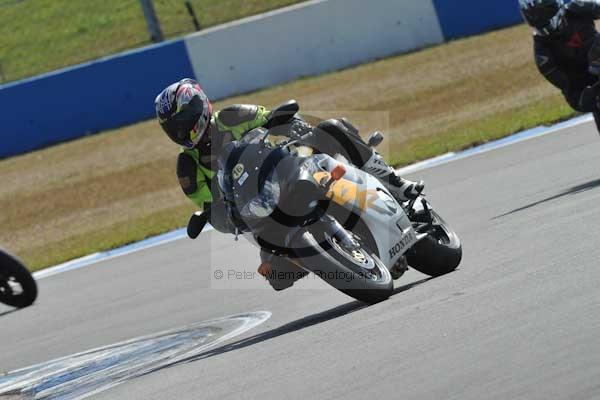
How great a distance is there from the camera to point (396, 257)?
283 inches

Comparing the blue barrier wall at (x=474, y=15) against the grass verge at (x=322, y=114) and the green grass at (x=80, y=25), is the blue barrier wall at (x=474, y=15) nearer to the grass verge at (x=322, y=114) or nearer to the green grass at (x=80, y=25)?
the grass verge at (x=322, y=114)

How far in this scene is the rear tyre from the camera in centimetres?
755

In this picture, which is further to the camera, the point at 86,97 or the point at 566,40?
the point at 86,97

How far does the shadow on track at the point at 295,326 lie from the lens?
275 inches

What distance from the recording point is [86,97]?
22.1m

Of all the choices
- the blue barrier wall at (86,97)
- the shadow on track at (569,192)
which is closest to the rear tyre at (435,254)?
the shadow on track at (569,192)

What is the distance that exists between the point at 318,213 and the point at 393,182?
1093 mm

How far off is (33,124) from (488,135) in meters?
10.0

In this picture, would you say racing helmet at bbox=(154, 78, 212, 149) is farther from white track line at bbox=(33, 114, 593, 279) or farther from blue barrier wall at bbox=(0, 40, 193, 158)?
blue barrier wall at bbox=(0, 40, 193, 158)

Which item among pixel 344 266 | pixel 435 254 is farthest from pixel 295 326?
pixel 435 254

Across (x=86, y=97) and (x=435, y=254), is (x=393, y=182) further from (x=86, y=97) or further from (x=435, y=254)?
(x=86, y=97)

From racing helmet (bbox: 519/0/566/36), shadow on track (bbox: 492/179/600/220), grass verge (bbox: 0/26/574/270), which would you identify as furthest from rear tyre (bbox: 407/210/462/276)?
grass verge (bbox: 0/26/574/270)

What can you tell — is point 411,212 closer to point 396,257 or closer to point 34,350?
point 396,257

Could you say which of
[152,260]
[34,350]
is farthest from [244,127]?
[152,260]
